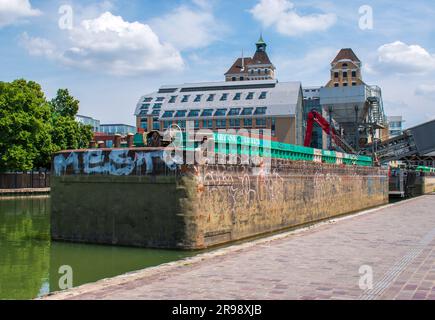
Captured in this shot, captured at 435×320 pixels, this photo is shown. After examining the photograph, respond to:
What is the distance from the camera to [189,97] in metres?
108

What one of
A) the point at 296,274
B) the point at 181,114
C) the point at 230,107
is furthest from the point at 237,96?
the point at 296,274

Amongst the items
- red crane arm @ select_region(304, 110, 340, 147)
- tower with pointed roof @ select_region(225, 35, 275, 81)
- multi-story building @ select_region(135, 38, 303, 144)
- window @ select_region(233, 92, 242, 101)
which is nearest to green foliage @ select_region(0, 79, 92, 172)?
red crane arm @ select_region(304, 110, 340, 147)

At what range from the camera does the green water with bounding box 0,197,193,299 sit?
12.1 meters

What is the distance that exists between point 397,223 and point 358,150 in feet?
116

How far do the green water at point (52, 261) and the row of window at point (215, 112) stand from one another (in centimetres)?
7991

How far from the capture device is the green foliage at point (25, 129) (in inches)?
1939

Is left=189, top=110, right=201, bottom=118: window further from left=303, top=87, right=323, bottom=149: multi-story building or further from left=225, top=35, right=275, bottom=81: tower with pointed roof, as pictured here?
left=225, top=35, right=275, bottom=81: tower with pointed roof

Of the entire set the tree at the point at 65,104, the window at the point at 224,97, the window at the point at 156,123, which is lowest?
the tree at the point at 65,104

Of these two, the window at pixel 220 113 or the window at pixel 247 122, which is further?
the window at pixel 220 113

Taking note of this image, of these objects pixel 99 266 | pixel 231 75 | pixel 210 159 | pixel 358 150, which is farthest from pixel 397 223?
pixel 231 75

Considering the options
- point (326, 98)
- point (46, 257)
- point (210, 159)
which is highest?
point (326, 98)

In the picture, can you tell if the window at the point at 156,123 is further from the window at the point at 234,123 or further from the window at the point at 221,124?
the window at the point at 234,123

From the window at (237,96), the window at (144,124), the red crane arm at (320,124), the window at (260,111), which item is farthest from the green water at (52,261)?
the window at (144,124)
